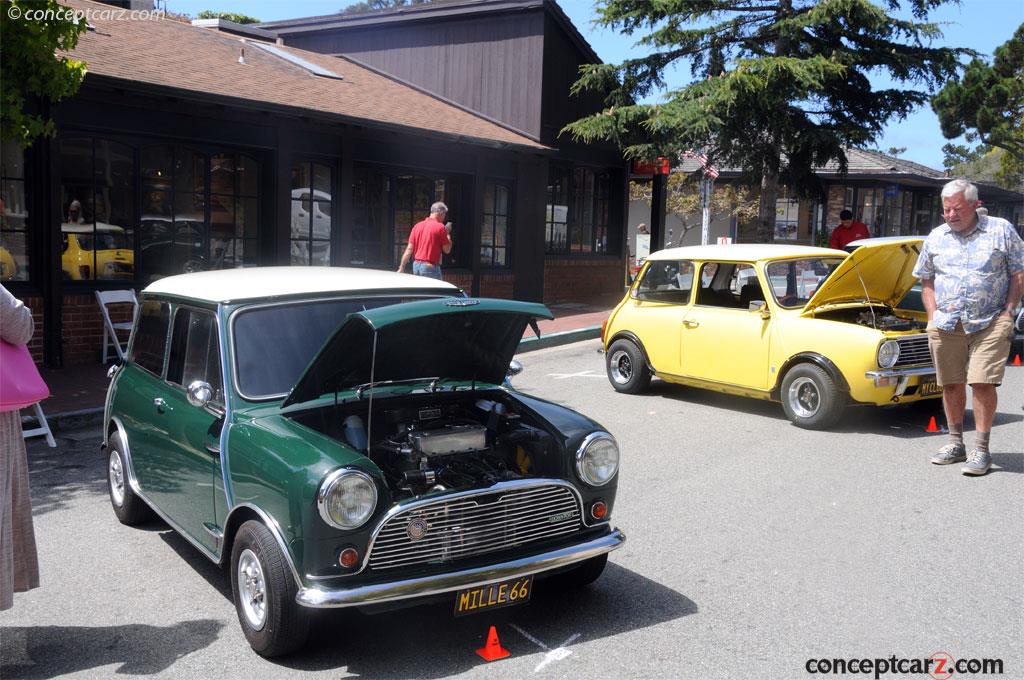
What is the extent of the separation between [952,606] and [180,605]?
12.3ft

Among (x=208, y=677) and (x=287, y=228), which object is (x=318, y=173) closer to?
(x=287, y=228)

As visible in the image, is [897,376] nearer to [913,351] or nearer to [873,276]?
[913,351]

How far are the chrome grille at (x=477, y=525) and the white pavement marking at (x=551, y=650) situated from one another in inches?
17.6

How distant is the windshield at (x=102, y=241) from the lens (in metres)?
11.6

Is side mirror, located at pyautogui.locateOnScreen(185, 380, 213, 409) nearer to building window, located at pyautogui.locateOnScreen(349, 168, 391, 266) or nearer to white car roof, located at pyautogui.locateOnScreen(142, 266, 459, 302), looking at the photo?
white car roof, located at pyautogui.locateOnScreen(142, 266, 459, 302)

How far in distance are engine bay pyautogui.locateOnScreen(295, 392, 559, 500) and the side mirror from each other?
1.43 ft

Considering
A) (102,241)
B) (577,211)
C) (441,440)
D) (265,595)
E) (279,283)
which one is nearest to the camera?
(265,595)

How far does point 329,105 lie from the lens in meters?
14.5

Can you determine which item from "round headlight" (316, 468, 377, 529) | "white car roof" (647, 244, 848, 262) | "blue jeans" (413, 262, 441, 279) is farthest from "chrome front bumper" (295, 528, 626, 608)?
"blue jeans" (413, 262, 441, 279)

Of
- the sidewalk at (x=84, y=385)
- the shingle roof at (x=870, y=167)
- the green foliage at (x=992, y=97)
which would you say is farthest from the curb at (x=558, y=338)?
the green foliage at (x=992, y=97)

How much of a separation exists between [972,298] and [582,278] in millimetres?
14900

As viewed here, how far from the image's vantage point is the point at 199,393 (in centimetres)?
445

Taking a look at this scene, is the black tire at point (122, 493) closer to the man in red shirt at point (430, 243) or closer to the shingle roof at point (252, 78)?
the shingle roof at point (252, 78)

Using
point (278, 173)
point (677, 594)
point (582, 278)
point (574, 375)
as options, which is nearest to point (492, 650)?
point (677, 594)
